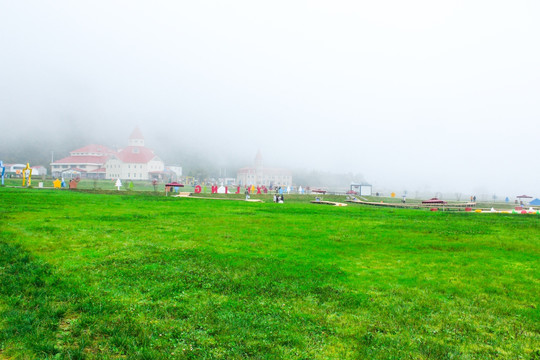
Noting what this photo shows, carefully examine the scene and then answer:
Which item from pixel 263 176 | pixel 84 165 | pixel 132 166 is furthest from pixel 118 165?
pixel 263 176

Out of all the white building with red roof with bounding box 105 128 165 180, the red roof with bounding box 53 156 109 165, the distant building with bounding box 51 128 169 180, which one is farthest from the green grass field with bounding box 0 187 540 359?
the red roof with bounding box 53 156 109 165

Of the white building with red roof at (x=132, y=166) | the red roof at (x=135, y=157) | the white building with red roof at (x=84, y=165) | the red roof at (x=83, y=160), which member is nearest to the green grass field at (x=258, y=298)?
the white building with red roof at (x=132, y=166)

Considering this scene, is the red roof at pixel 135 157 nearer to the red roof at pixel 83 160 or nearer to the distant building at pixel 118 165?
the distant building at pixel 118 165

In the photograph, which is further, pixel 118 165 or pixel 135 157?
pixel 135 157

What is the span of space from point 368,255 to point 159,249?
5511 mm

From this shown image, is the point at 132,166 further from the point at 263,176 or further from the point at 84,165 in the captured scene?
the point at 263,176

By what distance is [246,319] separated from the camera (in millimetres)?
5363

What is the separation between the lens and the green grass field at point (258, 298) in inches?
184

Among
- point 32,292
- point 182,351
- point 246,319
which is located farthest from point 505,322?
point 32,292

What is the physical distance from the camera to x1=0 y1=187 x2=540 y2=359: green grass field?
4.67 meters

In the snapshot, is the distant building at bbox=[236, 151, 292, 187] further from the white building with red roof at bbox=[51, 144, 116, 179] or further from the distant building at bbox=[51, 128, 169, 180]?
the white building with red roof at bbox=[51, 144, 116, 179]

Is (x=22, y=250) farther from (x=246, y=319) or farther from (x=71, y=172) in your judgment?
(x=71, y=172)

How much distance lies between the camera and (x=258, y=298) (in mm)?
6180

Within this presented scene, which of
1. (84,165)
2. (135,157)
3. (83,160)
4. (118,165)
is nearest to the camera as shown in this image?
(118,165)
